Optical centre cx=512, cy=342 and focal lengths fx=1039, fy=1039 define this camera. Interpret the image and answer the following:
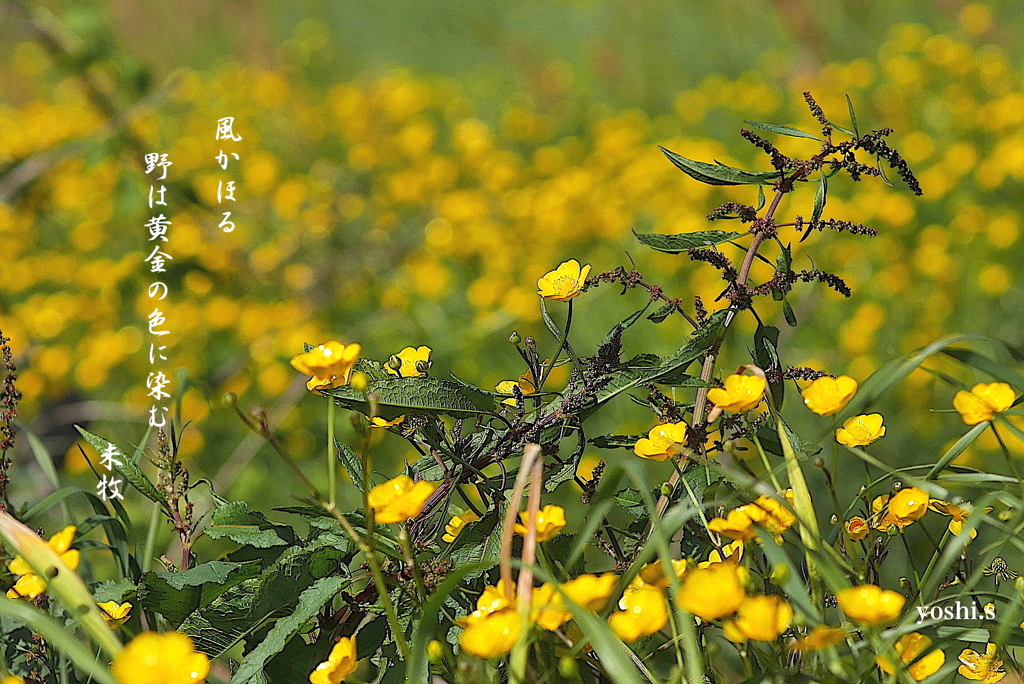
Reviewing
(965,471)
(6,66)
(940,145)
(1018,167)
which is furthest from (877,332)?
(6,66)

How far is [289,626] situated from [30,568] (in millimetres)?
180

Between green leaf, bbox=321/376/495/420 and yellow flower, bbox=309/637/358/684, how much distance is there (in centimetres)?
14

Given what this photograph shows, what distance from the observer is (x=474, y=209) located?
2.89 m

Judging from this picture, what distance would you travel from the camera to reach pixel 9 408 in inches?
30.8

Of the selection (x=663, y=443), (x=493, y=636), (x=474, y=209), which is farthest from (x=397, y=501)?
(x=474, y=209)

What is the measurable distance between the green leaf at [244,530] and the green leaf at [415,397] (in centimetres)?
11

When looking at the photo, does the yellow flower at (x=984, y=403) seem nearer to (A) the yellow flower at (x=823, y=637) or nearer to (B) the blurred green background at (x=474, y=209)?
(A) the yellow flower at (x=823, y=637)

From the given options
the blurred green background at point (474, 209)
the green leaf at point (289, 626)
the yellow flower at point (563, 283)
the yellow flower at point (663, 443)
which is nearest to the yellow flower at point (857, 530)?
the yellow flower at point (663, 443)

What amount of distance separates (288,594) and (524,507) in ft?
0.83

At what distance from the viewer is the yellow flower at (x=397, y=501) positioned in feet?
1.92

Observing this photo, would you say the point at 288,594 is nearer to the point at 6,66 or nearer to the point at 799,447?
the point at 799,447

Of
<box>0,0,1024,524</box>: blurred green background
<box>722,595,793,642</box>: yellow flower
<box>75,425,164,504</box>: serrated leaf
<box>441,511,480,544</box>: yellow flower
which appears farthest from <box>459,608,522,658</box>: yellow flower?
<box>0,0,1024,524</box>: blurred green background

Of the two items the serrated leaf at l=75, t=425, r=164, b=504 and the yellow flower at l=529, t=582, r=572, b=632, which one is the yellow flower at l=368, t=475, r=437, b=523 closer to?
the yellow flower at l=529, t=582, r=572, b=632

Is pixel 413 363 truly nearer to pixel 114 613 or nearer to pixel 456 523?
pixel 456 523
